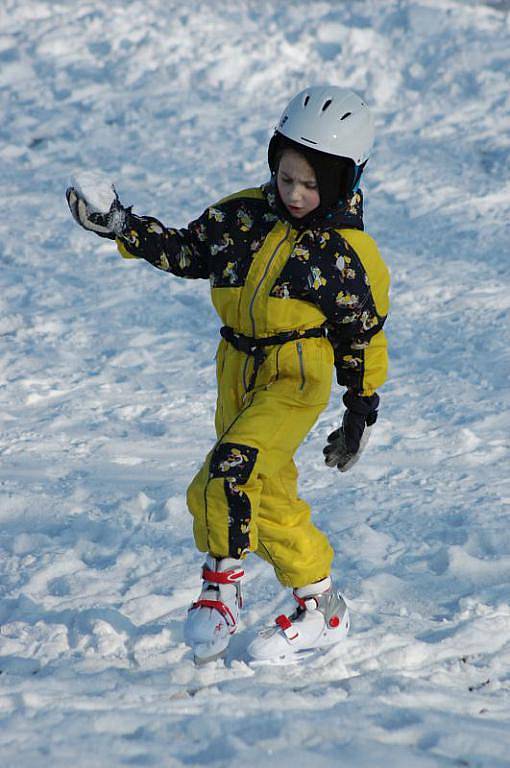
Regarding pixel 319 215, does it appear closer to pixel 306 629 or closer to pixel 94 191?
pixel 94 191

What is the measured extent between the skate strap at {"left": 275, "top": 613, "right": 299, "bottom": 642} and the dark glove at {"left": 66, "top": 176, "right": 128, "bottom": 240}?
1463 millimetres

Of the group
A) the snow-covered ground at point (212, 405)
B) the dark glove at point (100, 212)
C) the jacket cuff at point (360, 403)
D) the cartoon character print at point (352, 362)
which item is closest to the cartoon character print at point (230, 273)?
the dark glove at point (100, 212)

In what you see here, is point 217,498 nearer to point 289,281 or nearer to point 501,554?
point 289,281

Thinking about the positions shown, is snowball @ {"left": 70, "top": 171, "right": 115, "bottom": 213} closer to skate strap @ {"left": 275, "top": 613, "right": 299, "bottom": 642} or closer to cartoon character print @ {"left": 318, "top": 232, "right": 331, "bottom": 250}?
cartoon character print @ {"left": 318, "top": 232, "right": 331, "bottom": 250}

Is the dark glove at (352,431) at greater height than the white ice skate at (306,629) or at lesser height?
greater

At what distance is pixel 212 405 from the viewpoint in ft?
19.3

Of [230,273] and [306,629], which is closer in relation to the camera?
[230,273]

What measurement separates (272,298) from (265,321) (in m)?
0.08

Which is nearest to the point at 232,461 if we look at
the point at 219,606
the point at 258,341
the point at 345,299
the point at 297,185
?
the point at 258,341

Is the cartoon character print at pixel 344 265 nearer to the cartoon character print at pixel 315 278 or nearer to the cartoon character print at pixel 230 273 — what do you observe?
the cartoon character print at pixel 315 278

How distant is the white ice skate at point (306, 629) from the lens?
3.46 m

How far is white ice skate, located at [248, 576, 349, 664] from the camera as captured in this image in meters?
3.46

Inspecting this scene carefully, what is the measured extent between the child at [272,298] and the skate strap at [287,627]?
0.80ft

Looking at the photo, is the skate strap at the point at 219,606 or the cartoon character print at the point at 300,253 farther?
the skate strap at the point at 219,606
